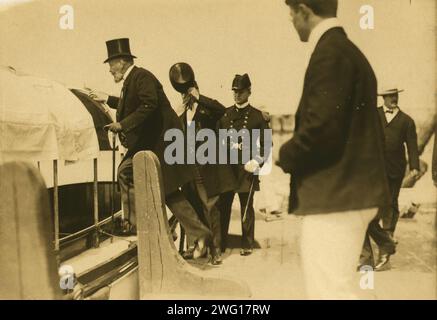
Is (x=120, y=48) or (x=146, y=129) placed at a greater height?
(x=120, y=48)

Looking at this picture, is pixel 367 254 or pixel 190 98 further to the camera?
pixel 190 98

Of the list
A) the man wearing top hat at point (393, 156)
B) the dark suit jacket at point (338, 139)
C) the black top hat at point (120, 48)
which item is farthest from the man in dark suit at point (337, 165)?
the black top hat at point (120, 48)

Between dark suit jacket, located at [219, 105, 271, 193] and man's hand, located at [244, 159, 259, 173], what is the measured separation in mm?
26

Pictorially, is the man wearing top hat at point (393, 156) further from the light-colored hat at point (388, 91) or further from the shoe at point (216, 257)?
the shoe at point (216, 257)

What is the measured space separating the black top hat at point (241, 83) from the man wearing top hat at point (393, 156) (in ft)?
2.16

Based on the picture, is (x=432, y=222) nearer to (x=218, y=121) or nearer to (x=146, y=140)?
(x=218, y=121)

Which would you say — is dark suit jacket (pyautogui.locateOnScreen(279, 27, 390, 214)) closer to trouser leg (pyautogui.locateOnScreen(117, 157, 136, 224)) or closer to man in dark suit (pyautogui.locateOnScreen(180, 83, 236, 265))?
man in dark suit (pyautogui.locateOnScreen(180, 83, 236, 265))

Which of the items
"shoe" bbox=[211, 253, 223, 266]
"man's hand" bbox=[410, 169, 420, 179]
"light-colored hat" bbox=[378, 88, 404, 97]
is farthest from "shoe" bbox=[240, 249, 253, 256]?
"light-colored hat" bbox=[378, 88, 404, 97]

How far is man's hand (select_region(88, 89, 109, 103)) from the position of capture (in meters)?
2.95

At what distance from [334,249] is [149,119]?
119 cm

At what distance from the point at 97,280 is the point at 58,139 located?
75 centimetres

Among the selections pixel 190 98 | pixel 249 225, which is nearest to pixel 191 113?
pixel 190 98

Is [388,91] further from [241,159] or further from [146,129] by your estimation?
[146,129]

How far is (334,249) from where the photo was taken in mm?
2166
